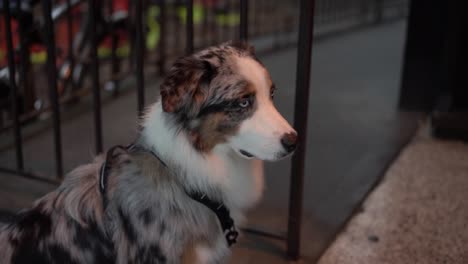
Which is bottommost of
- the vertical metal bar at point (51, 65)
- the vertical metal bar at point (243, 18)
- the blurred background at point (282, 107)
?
the blurred background at point (282, 107)

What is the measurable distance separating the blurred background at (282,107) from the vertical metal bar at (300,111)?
0.04 feet

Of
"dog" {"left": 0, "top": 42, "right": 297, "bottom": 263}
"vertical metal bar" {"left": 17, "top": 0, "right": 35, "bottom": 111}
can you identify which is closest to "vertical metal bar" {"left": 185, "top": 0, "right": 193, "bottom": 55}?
"dog" {"left": 0, "top": 42, "right": 297, "bottom": 263}

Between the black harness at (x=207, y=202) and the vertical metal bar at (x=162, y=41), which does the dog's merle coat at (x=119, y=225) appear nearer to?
the black harness at (x=207, y=202)

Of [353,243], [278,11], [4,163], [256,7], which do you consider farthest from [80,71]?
[278,11]

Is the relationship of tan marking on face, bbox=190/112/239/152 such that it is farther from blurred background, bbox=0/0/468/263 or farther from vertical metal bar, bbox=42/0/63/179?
vertical metal bar, bbox=42/0/63/179

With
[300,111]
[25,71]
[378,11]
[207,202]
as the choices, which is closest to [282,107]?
[25,71]

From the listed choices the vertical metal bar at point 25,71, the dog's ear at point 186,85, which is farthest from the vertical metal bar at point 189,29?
the vertical metal bar at point 25,71

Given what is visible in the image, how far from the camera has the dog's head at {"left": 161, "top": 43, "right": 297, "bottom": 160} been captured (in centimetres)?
156

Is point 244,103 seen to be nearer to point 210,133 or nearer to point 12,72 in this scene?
point 210,133

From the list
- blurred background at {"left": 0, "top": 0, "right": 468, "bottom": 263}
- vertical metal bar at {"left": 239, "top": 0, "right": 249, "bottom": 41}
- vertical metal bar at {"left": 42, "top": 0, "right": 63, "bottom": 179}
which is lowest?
blurred background at {"left": 0, "top": 0, "right": 468, "bottom": 263}

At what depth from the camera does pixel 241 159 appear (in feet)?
5.67

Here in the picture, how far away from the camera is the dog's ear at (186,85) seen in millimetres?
1542

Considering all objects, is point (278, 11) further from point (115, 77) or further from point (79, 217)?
point (79, 217)

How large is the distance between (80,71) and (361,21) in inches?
201
